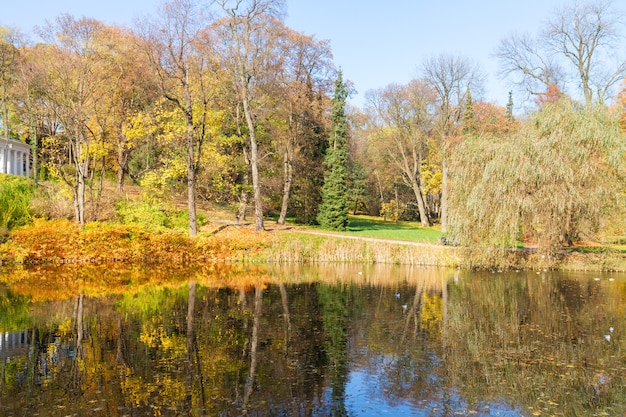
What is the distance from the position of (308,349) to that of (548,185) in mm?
16739

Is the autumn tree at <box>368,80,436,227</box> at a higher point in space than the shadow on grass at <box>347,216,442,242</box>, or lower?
higher

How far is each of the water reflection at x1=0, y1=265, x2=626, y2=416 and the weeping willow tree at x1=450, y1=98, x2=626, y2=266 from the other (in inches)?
185

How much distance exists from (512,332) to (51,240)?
22.0 m

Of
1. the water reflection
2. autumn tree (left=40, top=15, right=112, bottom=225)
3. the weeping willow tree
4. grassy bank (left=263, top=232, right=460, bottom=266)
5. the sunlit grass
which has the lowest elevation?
the water reflection

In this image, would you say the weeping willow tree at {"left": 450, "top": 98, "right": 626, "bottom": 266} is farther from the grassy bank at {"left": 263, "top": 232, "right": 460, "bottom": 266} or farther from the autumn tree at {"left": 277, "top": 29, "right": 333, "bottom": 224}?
the autumn tree at {"left": 277, "top": 29, "right": 333, "bottom": 224}

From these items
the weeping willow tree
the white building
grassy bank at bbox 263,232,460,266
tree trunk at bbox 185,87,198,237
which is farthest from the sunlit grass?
Result: the white building

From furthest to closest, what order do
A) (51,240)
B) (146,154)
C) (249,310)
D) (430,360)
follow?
1. (146,154)
2. (51,240)
3. (249,310)
4. (430,360)

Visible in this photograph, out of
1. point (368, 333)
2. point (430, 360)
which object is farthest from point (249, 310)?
point (430, 360)

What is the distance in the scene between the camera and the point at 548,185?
75.5 feet

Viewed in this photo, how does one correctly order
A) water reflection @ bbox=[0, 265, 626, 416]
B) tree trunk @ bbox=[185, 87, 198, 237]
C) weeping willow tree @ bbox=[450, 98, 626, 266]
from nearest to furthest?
water reflection @ bbox=[0, 265, 626, 416] < weeping willow tree @ bbox=[450, 98, 626, 266] < tree trunk @ bbox=[185, 87, 198, 237]

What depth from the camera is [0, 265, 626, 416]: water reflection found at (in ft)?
25.3

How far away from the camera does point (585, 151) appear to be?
2311 cm

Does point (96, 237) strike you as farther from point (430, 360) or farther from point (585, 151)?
point (585, 151)

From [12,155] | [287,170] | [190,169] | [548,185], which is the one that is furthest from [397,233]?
[12,155]
